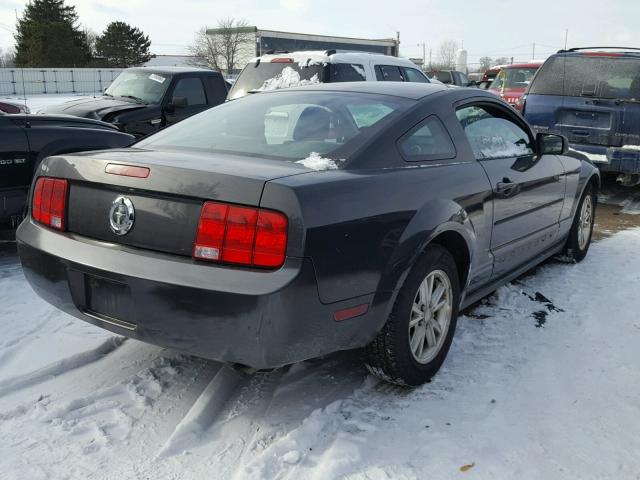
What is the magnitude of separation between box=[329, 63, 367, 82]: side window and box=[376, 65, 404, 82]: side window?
1.49 feet

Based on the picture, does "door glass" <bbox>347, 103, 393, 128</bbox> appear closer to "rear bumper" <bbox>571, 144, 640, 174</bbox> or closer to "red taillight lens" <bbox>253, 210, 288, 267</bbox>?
"red taillight lens" <bbox>253, 210, 288, 267</bbox>

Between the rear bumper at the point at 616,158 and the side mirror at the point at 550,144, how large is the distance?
11.1 ft

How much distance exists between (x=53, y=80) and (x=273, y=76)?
38.0m

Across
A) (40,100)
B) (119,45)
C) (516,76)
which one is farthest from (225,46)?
(516,76)

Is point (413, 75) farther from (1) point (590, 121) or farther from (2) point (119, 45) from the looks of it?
(2) point (119, 45)

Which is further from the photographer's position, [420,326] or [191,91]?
[191,91]

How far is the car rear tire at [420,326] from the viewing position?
2832 millimetres

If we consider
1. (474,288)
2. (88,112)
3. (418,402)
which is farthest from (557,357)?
(88,112)

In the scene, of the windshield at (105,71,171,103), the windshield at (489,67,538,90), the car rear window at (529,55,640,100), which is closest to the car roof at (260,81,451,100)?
the car rear window at (529,55,640,100)

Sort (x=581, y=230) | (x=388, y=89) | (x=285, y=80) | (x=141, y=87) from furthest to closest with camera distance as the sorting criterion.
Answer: (x=141, y=87)
(x=285, y=80)
(x=581, y=230)
(x=388, y=89)

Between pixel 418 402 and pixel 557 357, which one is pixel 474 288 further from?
pixel 418 402

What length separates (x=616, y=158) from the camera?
24.2 feet

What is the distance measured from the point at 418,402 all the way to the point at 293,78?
6.02 metres

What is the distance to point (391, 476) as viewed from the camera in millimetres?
2352
